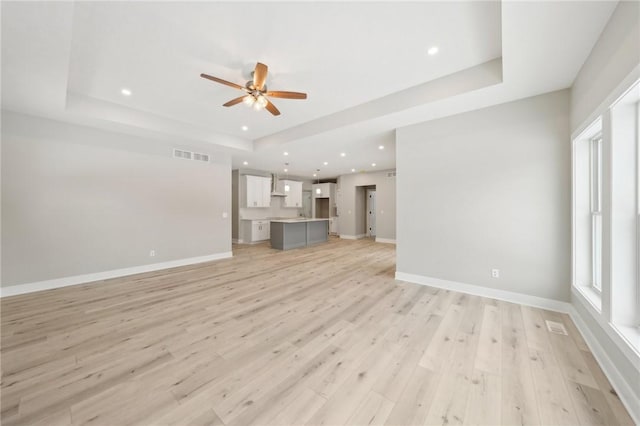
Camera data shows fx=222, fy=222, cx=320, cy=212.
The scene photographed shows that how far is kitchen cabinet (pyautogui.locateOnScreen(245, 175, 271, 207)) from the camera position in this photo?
8297 mm

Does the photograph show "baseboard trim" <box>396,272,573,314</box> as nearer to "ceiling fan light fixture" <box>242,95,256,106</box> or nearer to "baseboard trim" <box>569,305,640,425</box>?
"baseboard trim" <box>569,305,640,425</box>

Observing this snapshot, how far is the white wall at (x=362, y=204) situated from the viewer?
28.2 ft

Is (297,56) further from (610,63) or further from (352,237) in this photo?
(352,237)

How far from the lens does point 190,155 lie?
212 inches

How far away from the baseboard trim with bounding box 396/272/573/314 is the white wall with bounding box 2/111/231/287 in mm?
5005

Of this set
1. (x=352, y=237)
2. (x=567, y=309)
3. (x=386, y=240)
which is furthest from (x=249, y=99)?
(x=352, y=237)

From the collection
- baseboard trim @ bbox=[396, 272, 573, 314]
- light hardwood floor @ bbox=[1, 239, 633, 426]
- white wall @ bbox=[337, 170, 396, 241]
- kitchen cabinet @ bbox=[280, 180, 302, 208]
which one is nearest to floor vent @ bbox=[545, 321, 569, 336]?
light hardwood floor @ bbox=[1, 239, 633, 426]

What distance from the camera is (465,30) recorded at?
7.14ft

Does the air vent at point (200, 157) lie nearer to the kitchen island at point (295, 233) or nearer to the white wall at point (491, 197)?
the kitchen island at point (295, 233)

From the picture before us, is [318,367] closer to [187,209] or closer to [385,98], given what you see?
[385,98]

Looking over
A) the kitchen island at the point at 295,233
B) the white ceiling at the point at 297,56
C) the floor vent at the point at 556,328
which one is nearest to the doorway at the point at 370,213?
the kitchen island at the point at 295,233

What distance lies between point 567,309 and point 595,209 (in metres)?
1.24

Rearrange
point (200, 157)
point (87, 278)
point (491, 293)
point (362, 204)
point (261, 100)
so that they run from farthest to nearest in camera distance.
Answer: point (362, 204) → point (200, 157) → point (87, 278) → point (491, 293) → point (261, 100)

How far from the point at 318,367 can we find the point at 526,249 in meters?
3.13
